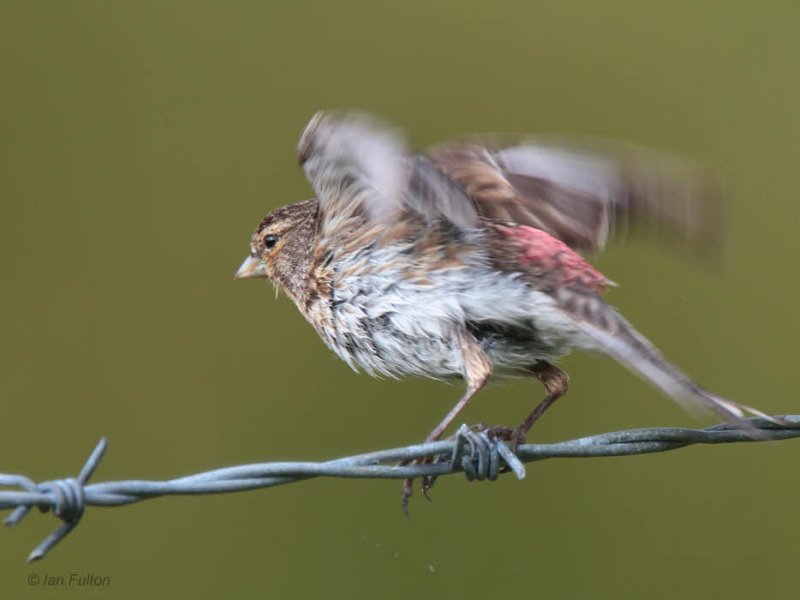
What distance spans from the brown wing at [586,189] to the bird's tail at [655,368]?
0.48 metres

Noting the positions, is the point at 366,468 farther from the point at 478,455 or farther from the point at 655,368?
the point at 655,368

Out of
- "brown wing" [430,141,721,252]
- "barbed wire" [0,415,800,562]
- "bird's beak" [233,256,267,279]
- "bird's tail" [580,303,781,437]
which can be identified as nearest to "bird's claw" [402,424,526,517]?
"barbed wire" [0,415,800,562]

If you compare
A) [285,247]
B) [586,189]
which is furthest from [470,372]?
[285,247]

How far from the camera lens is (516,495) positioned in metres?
7.08

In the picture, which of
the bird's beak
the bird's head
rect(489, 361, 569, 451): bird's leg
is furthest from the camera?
the bird's beak

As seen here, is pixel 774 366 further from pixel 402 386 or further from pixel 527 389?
pixel 402 386

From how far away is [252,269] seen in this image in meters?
6.01

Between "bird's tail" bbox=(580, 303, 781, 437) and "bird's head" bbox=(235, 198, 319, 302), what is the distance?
4.59 ft

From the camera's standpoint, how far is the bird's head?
545 cm

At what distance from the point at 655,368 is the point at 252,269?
2462 mm

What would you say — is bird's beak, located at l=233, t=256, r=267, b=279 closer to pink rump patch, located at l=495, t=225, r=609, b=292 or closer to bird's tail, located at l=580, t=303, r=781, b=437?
pink rump patch, located at l=495, t=225, r=609, b=292

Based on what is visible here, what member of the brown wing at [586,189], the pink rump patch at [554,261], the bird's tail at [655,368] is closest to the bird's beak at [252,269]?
the brown wing at [586,189]

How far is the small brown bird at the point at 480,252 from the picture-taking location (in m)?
4.59

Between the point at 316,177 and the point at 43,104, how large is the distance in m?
4.23
